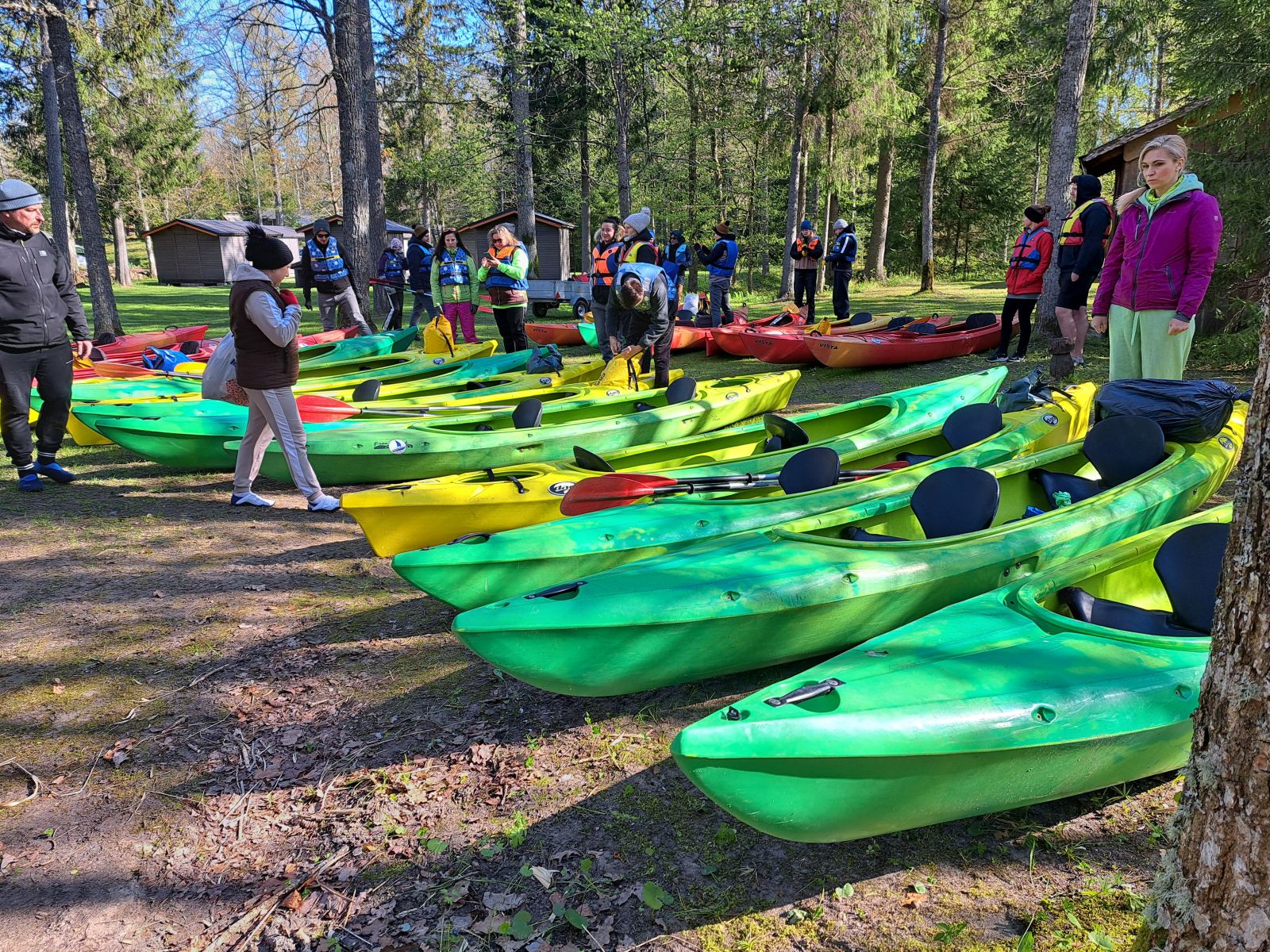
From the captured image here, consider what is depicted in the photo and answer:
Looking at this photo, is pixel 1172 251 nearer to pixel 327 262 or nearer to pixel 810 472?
pixel 810 472

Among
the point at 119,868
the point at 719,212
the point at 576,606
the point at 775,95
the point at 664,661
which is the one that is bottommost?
the point at 119,868

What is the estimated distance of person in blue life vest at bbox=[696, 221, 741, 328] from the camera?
1277 centimetres

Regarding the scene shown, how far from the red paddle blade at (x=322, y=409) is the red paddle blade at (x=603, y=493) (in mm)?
3393

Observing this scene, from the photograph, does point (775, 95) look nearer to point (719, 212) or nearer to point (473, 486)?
point (719, 212)

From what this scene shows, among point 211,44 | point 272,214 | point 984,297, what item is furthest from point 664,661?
point 272,214

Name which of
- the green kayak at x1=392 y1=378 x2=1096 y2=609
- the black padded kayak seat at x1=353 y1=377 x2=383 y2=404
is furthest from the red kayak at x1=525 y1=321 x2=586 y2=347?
the green kayak at x1=392 y1=378 x2=1096 y2=609

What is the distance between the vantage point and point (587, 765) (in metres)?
3.06

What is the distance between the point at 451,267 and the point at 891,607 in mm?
8902

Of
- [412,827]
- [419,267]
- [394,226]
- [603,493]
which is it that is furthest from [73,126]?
[394,226]

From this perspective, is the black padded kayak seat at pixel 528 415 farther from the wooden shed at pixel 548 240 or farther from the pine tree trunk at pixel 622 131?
the wooden shed at pixel 548 240

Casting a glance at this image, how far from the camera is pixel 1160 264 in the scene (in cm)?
487

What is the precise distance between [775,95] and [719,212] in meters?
5.77

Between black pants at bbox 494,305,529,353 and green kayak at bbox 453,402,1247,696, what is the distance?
22.7ft

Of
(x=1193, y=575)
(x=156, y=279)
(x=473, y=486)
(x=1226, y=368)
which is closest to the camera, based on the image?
(x=1193, y=575)
